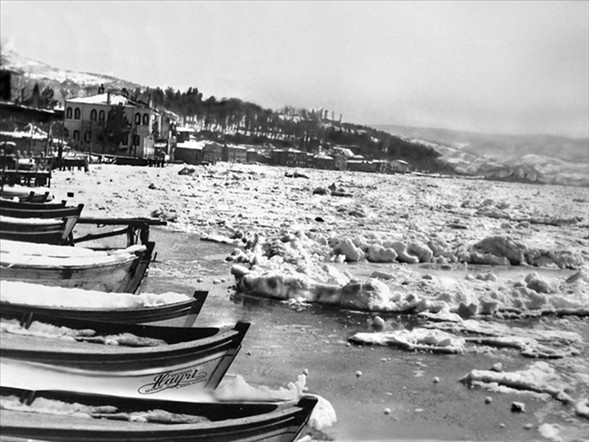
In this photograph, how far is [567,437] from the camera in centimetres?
238

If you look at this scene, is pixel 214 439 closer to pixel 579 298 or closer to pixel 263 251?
pixel 579 298

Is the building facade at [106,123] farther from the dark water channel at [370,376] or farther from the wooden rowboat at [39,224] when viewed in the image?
the dark water channel at [370,376]

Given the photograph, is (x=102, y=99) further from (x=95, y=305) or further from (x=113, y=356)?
(x=113, y=356)

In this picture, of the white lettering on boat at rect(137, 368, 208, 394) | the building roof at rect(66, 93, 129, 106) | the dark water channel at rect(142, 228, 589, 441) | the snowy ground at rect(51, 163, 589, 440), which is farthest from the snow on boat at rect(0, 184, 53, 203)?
the white lettering on boat at rect(137, 368, 208, 394)

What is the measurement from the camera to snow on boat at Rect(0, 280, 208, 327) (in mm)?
1930

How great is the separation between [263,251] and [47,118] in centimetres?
381

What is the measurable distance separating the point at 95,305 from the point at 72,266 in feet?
1.07

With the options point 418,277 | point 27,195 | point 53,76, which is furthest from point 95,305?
point 418,277

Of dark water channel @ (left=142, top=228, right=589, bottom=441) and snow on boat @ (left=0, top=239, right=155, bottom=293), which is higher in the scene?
snow on boat @ (left=0, top=239, right=155, bottom=293)

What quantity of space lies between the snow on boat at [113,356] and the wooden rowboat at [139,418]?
3.5 inches

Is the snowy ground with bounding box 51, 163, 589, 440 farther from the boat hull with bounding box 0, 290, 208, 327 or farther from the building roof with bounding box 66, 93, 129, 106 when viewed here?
the boat hull with bounding box 0, 290, 208, 327

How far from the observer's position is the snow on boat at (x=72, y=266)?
2.28 m

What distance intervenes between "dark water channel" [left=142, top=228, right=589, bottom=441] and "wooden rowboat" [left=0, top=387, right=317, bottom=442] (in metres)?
0.77

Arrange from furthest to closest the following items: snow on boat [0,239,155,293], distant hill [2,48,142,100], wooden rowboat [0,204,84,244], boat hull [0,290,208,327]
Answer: wooden rowboat [0,204,84,244] → distant hill [2,48,142,100] → snow on boat [0,239,155,293] → boat hull [0,290,208,327]
